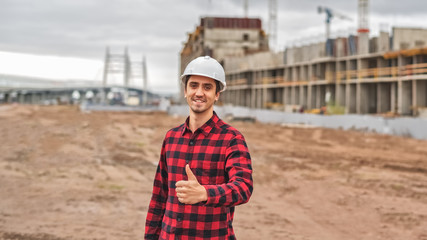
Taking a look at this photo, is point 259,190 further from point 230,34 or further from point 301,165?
point 230,34

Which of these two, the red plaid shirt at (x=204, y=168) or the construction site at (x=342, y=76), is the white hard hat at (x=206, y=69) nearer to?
the red plaid shirt at (x=204, y=168)

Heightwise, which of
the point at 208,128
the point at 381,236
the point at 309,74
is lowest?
the point at 381,236

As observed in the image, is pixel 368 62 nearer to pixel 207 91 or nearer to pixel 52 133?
pixel 52 133

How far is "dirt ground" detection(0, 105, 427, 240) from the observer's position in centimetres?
804

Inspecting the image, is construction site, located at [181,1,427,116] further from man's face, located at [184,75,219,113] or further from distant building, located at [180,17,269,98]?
man's face, located at [184,75,219,113]

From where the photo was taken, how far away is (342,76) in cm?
3625

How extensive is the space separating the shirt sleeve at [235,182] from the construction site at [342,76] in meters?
28.2

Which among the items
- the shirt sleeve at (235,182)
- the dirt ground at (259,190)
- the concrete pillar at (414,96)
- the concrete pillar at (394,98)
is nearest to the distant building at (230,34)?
the concrete pillar at (394,98)

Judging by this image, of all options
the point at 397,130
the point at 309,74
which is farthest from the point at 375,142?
the point at 309,74

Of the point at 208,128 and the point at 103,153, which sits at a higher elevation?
the point at 208,128

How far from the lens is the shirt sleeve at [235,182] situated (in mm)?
2113

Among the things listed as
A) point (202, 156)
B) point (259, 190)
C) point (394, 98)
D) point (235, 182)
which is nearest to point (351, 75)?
point (394, 98)

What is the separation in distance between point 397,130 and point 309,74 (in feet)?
57.8

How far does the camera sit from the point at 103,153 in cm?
1764
